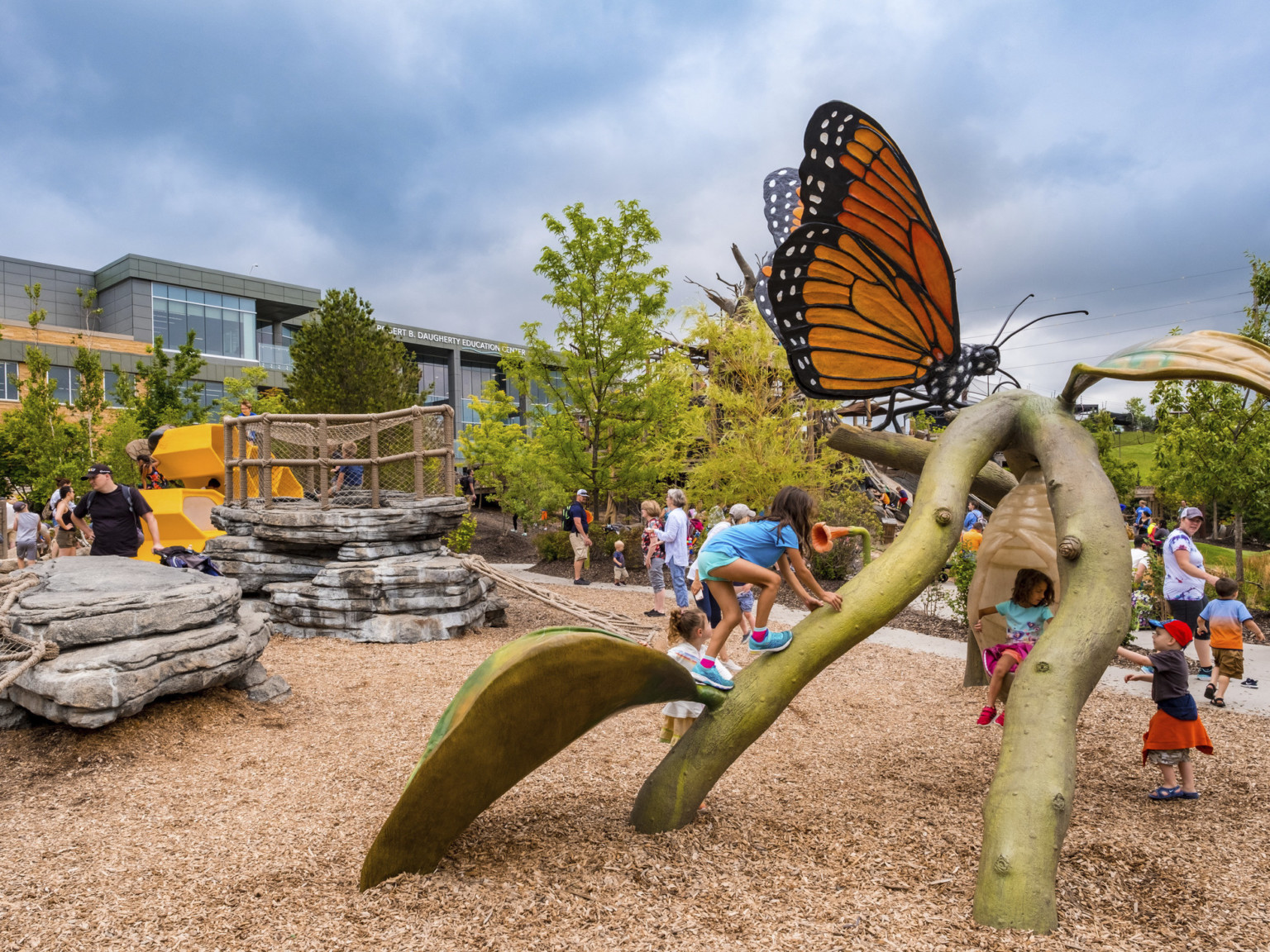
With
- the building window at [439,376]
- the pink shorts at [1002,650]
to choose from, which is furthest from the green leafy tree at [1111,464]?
the building window at [439,376]

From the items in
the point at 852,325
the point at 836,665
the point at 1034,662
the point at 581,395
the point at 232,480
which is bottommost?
the point at 836,665

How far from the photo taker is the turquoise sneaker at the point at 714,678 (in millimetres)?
Result: 3305

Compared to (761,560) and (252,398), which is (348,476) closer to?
(761,560)

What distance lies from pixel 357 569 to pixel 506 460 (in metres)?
14.8

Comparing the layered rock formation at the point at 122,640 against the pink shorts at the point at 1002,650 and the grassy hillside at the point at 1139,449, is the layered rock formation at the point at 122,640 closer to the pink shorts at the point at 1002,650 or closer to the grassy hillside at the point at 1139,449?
the pink shorts at the point at 1002,650

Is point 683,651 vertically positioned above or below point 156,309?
below

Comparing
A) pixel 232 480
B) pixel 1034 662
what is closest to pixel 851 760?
pixel 1034 662

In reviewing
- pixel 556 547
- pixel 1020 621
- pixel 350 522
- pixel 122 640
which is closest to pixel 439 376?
pixel 556 547

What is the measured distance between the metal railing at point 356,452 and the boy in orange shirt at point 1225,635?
7.89 metres

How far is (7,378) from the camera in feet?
97.3

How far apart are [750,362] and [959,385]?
14069 mm

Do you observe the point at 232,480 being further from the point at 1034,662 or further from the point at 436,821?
the point at 1034,662

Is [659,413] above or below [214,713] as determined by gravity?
above

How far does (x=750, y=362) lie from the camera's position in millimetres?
18172
